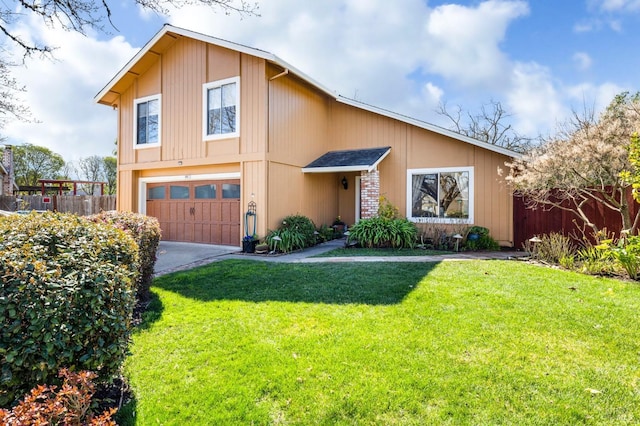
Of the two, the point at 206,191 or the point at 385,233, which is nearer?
the point at 385,233

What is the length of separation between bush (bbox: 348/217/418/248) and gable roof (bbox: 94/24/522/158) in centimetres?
335

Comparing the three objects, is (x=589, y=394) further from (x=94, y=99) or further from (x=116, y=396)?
(x=94, y=99)

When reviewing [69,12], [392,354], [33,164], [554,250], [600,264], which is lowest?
[392,354]

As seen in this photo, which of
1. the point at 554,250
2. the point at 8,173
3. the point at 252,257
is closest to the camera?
the point at 554,250

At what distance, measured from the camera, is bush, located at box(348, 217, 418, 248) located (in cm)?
1073

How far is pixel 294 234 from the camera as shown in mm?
10625

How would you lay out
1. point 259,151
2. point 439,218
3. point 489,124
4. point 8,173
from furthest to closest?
point 489,124, point 8,173, point 439,218, point 259,151

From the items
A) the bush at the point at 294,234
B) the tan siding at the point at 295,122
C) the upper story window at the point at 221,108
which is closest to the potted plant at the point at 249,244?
the bush at the point at 294,234

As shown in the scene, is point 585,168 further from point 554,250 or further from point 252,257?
point 252,257

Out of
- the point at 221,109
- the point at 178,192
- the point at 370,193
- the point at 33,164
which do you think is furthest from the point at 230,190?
the point at 33,164

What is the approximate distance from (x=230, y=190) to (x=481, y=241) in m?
8.11

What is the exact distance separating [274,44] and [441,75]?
1394 cm

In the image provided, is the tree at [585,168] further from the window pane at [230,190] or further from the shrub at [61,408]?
the shrub at [61,408]

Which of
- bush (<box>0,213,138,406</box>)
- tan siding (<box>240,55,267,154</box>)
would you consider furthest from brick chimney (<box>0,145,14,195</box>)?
bush (<box>0,213,138,406</box>)
